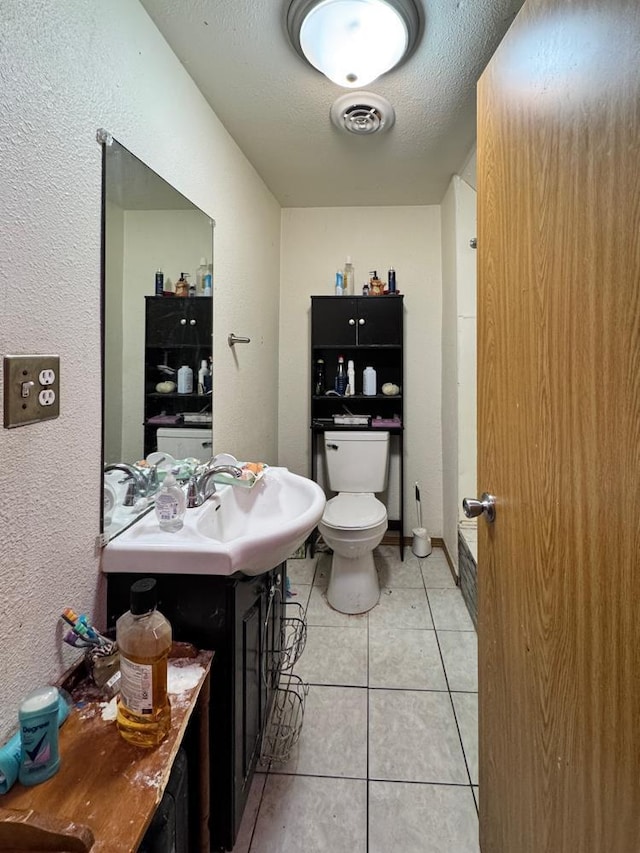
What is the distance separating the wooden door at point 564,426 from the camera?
53 cm

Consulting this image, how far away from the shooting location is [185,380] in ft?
4.99

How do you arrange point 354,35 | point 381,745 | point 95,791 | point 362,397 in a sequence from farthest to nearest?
point 362,397, point 381,745, point 354,35, point 95,791

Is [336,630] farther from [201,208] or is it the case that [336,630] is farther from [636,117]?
[636,117]

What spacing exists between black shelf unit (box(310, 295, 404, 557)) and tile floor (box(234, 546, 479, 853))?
816 millimetres

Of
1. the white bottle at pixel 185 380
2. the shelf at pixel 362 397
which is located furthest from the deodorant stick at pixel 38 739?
the shelf at pixel 362 397

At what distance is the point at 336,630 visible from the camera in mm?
2031

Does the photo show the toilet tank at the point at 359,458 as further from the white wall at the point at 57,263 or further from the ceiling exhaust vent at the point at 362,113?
the white wall at the point at 57,263

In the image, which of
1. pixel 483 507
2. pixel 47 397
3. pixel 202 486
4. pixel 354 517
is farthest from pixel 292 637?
pixel 47 397

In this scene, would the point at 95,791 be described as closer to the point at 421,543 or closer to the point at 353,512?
the point at 353,512

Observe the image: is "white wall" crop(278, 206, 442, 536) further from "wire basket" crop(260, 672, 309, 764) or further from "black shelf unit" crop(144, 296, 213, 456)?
"wire basket" crop(260, 672, 309, 764)

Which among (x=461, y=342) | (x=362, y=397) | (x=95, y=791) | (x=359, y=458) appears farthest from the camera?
(x=362, y=397)

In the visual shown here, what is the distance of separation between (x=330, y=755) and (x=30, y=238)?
1.62 meters

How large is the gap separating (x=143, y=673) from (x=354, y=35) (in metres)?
1.75

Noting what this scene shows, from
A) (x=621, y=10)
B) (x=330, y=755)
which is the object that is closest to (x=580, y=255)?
(x=621, y=10)
